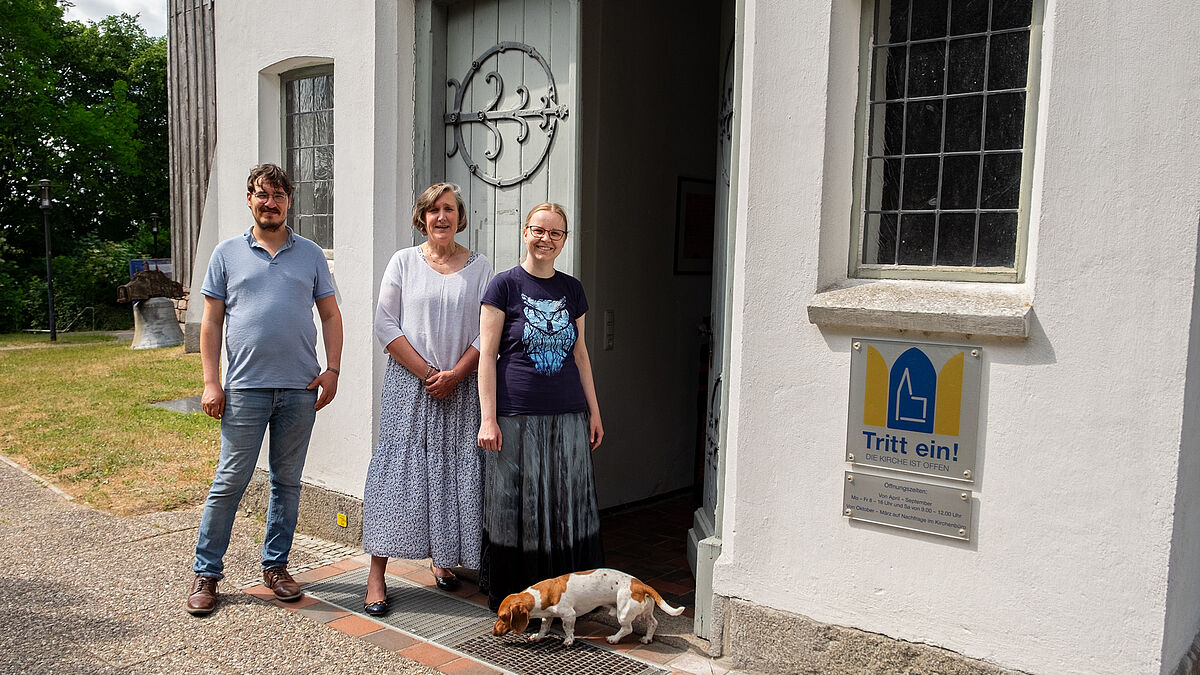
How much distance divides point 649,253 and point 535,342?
6.91 ft

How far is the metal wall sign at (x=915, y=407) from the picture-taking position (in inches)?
129

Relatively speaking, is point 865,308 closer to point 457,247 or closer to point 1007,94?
point 1007,94

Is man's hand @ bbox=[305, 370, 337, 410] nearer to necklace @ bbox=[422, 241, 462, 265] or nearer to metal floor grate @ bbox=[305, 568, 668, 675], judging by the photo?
necklace @ bbox=[422, 241, 462, 265]

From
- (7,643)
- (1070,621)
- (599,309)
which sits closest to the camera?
(1070,621)

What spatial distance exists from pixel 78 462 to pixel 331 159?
12.9 ft

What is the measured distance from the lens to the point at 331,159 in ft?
19.0

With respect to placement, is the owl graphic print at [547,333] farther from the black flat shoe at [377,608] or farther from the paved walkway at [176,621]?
the black flat shoe at [377,608]

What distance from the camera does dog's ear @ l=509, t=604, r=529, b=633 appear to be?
A: 3.88 metres

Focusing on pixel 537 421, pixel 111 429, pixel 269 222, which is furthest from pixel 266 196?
pixel 111 429

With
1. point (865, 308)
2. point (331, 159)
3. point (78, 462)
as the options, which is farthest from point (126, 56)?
point (865, 308)

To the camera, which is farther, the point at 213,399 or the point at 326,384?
the point at 326,384

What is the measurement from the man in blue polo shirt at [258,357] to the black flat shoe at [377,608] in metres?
0.41

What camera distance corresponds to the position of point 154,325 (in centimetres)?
1722

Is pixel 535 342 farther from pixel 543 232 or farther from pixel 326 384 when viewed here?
pixel 326 384
